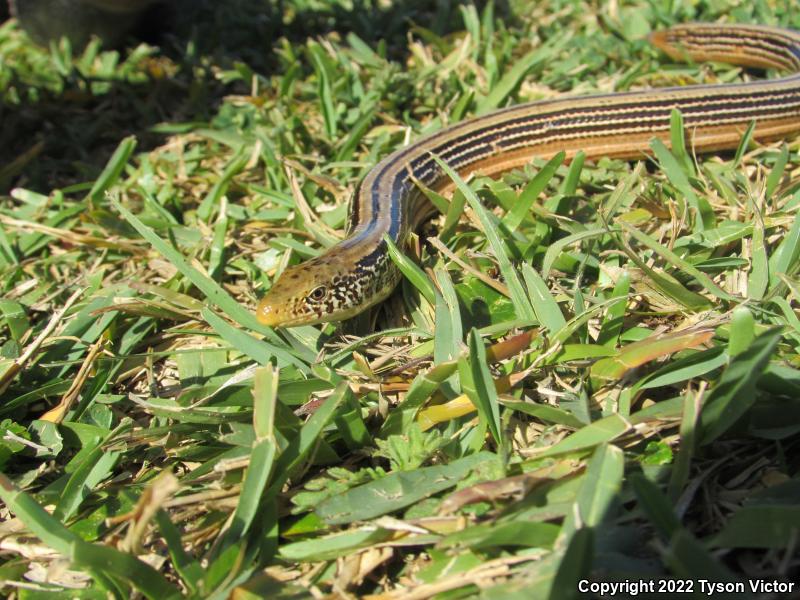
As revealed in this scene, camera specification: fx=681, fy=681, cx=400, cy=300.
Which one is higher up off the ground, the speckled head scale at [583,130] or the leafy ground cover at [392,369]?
the speckled head scale at [583,130]

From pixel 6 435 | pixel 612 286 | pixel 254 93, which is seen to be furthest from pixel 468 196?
pixel 254 93

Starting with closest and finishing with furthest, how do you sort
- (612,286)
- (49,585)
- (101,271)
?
(49,585) < (612,286) < (101,271)

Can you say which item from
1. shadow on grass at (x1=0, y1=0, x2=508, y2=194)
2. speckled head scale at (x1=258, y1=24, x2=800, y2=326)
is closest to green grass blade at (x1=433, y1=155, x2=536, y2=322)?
speckled head scale at (x1=258, y1=24, x2=800, y2=326)

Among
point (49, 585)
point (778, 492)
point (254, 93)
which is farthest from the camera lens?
point (254, 93)

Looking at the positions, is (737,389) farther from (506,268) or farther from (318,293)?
(318,293)

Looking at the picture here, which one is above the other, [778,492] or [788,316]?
[788,316]

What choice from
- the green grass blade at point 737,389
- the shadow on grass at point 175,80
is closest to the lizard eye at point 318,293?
the green grass blade at point 737,389

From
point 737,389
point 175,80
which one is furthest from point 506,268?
point 175,80

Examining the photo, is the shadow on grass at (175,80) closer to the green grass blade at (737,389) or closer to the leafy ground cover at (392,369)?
the leafy ground cover at (392,369)

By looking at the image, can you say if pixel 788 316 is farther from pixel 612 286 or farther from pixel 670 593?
pixel 670 593
